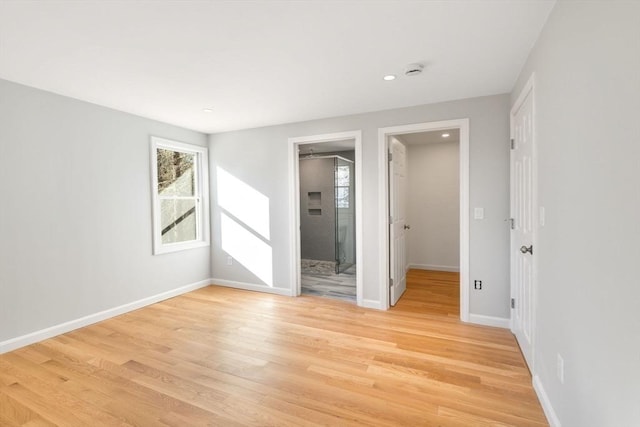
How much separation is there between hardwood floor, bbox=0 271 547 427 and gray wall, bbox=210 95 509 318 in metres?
0.60

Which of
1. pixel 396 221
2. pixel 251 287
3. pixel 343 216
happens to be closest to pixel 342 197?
pixel 343 216

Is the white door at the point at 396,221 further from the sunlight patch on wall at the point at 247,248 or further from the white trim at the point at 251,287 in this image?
the sunlight patch on wall at the point at 247,248

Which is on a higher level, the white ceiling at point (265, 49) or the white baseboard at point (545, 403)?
the white ceiling at point (265, 49)

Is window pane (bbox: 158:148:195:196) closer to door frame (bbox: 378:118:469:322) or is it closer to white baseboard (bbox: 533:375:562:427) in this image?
door frame (bbox: 378:118:469:322)

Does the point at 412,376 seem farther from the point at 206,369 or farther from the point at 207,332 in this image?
the point at 207,332

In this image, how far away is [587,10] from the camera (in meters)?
1.29

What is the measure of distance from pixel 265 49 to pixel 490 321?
11.1ft

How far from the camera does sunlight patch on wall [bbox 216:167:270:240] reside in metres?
4.51

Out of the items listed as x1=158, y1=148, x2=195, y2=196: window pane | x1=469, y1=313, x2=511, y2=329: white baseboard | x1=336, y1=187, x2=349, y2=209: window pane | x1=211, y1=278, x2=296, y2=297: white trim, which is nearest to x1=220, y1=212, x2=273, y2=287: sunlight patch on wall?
x1=211, y1=278, x2=296, y2=297: white trim

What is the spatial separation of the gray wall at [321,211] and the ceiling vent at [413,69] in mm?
3393

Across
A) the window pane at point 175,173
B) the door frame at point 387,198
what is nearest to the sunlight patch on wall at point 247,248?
the window pane at point 175,173

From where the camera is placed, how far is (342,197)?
5.87 m

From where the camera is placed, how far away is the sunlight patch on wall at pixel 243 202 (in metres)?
4.51

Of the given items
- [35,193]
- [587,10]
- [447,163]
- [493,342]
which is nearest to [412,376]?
[493,342]
